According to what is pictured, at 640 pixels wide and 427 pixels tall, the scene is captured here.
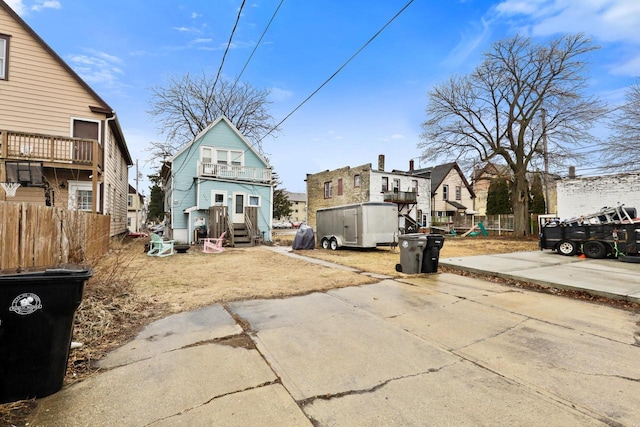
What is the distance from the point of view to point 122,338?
3.72m

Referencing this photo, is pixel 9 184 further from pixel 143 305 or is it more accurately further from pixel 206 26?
pixel 143 305

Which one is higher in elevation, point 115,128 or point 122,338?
point 115,128

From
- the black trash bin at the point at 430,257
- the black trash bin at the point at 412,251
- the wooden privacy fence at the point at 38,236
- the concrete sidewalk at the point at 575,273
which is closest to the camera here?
the wooden privacy fence at the point at 38,236

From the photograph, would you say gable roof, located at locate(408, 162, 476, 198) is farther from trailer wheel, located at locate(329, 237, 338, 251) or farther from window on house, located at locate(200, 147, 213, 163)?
window on house, located at locate(200, 147, 213, 163)

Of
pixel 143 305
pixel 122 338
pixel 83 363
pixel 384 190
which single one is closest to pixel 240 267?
pixel 143 305

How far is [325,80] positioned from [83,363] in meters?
7.55

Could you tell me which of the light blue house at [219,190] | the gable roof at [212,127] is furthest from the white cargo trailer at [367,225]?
the gable roof at [212,127]

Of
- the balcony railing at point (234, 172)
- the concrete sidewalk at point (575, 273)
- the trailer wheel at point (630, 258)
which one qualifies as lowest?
the concrete sidewalk at point (575, 273)

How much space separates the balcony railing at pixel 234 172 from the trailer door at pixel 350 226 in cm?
797

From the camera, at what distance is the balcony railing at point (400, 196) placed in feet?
98.6

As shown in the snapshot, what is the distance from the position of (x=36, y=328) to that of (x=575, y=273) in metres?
10.2

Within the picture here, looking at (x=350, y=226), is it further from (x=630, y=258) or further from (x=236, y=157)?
(x=236, y=157)

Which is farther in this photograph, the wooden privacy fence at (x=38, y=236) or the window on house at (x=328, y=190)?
the window on house at (x=328, y=190)

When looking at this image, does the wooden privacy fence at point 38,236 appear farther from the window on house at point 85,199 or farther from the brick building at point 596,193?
the brick building at point 596,193
